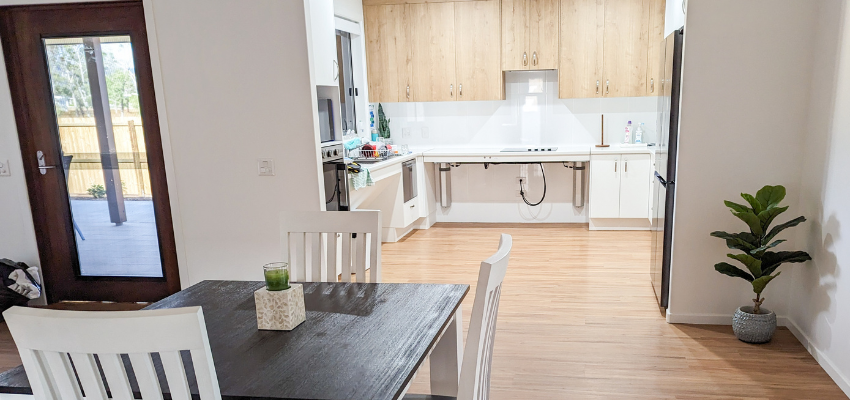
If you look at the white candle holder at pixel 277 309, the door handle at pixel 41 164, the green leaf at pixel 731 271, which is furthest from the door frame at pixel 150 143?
the green leaf at pixel 731 271

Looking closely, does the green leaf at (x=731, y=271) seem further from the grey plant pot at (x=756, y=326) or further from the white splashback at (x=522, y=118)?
the white splashback at (x=522, y=118)

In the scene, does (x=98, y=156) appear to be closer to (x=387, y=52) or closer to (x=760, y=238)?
(x=387, y=52)

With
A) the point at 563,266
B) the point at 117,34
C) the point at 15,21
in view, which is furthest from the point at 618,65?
the point at 15,21

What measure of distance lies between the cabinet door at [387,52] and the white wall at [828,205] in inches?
143

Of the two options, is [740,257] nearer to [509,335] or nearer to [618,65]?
[509,335]

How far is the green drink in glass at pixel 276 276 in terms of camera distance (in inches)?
61.0

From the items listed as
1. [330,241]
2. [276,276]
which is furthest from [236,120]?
[276,276]

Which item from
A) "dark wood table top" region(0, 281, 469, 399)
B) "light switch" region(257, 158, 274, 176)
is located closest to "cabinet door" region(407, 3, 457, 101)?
"light switch" region(257, 158, 274, 176)

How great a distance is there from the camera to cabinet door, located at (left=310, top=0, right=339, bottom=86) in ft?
11.4

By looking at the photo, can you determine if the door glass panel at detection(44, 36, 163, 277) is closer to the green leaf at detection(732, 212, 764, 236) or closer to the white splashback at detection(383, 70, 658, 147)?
the white splashback at detection(383, 70, 658, 147)

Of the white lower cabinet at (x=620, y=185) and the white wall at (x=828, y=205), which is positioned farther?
the white lower cabinet at (x=620, y=185)

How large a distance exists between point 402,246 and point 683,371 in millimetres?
2892

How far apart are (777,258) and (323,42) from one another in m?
2.83

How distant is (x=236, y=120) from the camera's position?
340 cm
